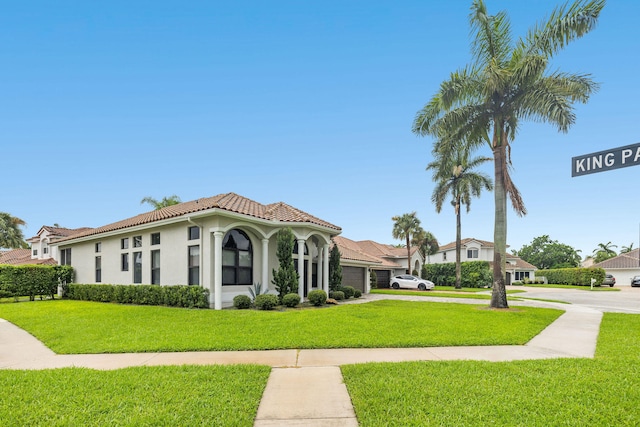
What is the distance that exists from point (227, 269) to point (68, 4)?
1082 centimetres

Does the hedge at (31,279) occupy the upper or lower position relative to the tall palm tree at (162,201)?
lower

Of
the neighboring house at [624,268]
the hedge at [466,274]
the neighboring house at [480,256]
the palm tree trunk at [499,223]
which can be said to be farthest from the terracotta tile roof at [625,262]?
the palm tree trunk at [499,223]

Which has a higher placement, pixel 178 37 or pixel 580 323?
pixel 178 37

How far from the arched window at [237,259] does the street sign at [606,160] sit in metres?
12.3

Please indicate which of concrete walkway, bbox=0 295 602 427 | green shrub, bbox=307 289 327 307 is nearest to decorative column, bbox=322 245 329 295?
green shrub, bbox=307 289 327 307

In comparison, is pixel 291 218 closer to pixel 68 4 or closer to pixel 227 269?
pixel 227 269

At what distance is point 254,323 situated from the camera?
32.1 feet

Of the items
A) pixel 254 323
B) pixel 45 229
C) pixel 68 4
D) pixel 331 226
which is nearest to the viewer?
pixel 254 323

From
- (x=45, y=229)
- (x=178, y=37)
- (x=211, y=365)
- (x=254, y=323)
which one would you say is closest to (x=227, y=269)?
(x=254, y=323)

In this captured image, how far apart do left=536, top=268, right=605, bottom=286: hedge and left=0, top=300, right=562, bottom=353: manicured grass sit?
38115mm

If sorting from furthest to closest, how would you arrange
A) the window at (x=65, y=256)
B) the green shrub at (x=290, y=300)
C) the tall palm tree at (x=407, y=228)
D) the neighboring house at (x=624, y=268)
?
1. the neighboring house at (x=624, y=268)
2. the tall palm tree at (x=407, y=228)
3. the window at (x=65, y=256)
4. the green shrub at (x=290, y=300)

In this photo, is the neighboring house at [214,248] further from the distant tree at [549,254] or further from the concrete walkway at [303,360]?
the distant tree at [549,254]

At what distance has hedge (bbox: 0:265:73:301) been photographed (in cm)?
1875

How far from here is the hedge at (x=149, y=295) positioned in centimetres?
1335
